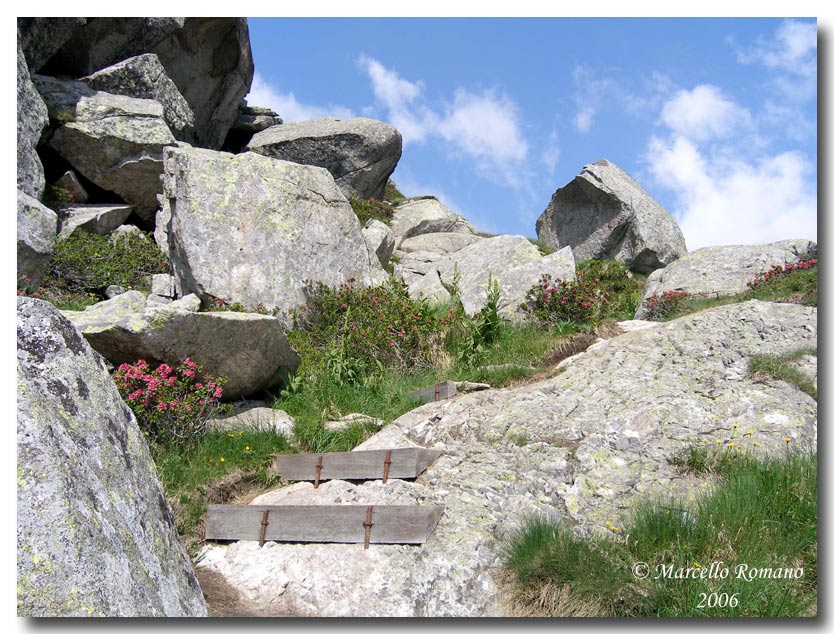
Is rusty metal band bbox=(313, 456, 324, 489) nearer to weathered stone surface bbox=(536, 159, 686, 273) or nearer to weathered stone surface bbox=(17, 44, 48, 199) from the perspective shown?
weathered stone surface bbox=(17, 44, 48, 199)

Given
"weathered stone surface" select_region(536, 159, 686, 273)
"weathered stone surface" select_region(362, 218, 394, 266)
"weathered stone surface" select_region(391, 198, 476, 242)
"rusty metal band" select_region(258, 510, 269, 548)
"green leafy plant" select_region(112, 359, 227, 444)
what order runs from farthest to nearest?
"weathered stone surface" select_region(391, 198, 476, 242) → "weathered stone surface" select_region(536, 159, 686, 273) → "weathered stone surface" select_region(362, 218, 394, 266) → "green leafy plant" select_region(112, 359, 227, 444) → "rusty metal band" select_region(258, 510, 269, 548)

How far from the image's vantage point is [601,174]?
72.9ft

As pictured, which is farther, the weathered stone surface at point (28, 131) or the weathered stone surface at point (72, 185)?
the weathered stone surface at point (72, 185)

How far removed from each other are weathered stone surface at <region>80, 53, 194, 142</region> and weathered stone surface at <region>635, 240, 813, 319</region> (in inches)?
563

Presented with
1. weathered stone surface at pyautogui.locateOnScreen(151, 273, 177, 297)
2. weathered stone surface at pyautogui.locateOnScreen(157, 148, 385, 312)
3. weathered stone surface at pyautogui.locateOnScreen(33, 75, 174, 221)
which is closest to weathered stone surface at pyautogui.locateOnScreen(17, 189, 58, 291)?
weathered stone surface at pyautogui.locateOnScreen(151, 273, 177, 297)

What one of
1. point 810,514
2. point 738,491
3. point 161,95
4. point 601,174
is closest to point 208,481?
point 738,491

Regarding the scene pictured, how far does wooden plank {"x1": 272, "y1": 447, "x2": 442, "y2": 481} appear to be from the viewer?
7.07m

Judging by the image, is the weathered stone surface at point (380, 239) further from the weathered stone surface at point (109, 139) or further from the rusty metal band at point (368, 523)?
the rusty metal band at point (368, 523)

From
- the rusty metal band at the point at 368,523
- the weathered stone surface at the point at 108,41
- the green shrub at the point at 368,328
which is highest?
the weathered stone surface at the point at 108,41

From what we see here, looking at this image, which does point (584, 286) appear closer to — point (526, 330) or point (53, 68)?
point (526, 330)

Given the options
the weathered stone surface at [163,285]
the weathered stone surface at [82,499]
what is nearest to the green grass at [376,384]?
the weathered stone surface at [163,285]

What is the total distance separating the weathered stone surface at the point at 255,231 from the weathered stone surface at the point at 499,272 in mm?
1513

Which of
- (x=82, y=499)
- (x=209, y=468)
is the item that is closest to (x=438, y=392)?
(x=209, y=468)

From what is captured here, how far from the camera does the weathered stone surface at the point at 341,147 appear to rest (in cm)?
2495
